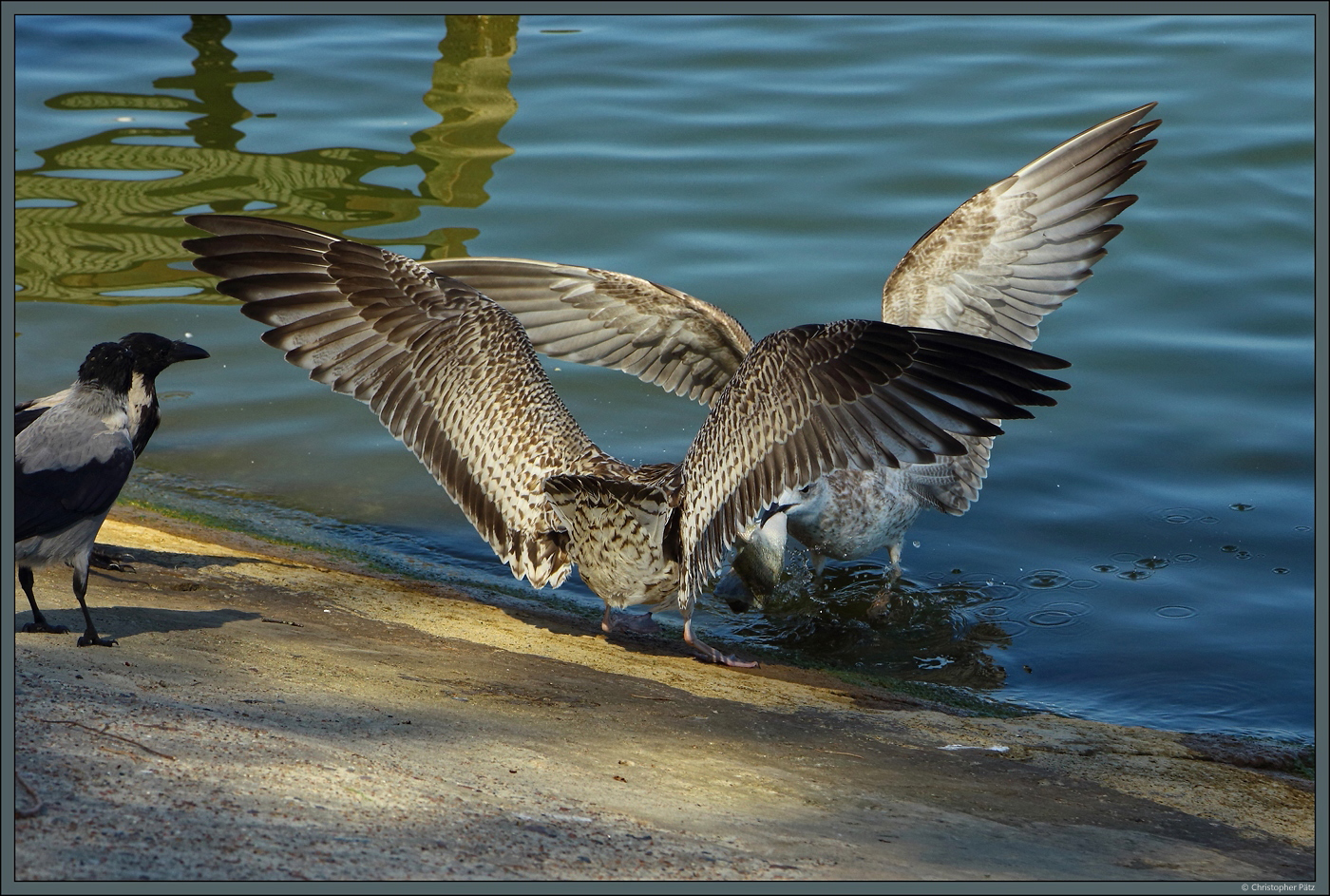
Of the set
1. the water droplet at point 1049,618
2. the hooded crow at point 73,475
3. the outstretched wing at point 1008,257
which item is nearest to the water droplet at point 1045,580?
the water droplet at point 1049,618

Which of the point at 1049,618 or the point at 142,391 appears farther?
the point at 1049,618

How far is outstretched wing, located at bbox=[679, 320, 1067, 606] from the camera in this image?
14.9 feet

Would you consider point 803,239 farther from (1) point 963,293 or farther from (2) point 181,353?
(2) point 181,353

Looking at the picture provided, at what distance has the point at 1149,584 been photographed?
6934 mm

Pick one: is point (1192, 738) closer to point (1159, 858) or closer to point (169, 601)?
point (1159, 858)

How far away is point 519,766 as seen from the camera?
3.62 metres

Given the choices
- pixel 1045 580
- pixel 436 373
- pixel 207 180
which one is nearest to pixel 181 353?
pixel 436 373

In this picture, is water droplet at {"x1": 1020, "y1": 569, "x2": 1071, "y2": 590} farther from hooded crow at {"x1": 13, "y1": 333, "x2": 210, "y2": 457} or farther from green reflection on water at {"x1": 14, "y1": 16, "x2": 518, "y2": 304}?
green reflection on water at {"x1": 14, "y1": 16, "x2": 518, "y2": 304}

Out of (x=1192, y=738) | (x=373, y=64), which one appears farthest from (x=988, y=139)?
(x=1192, y=738)

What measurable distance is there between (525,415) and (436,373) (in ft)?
1.44

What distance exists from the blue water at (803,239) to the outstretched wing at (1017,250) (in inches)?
56.5

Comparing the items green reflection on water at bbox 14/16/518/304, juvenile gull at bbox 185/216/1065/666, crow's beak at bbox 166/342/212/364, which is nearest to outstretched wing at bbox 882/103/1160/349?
juvenile gull at bbox 185/216/1065/666

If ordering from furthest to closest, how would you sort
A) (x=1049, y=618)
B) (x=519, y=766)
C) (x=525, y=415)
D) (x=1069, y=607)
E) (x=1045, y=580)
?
1. (x=1045, y=580)
2. (x=1069, y=607)
3. (x=1049, y=618)
4. (x=525, y=415)
5. (x=519, y=766)

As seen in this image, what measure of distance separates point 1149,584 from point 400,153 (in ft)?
26.9
